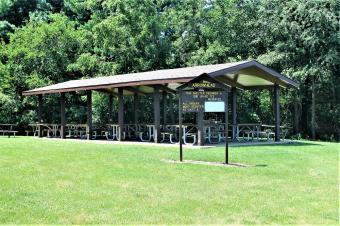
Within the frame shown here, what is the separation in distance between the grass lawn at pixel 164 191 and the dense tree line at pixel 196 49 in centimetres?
1360

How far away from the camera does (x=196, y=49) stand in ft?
93.6

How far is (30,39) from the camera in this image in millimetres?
29391

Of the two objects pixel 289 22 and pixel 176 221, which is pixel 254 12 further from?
pixel 176 221

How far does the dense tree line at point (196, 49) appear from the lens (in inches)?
956

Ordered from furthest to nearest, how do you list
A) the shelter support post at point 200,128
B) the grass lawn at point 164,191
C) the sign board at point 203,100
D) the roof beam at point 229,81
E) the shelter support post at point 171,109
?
the shelter support post at point 171,109 < the roof beam at point 229,81 < the shelter support post at point 200,128 < the sign board at point 203,100 < the grass lawn at point 164,191

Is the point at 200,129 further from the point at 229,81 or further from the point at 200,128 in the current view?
the point at 229,81

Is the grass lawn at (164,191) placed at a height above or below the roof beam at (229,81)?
below

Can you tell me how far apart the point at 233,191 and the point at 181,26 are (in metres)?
23.0

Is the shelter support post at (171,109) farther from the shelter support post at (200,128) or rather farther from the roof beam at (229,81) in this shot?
the shelter support post at (200,128)

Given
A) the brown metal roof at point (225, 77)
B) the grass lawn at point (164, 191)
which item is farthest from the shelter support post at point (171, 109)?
the grass lawn at point (164, 191)

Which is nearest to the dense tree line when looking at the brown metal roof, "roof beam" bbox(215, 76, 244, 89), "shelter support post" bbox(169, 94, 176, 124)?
"shelter support post" bbox(169, 94, 176, 124)

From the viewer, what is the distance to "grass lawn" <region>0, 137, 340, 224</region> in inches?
230

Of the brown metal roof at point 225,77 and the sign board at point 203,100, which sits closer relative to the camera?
the sign board at point 203,100

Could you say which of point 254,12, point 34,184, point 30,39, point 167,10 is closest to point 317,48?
point 254,12
